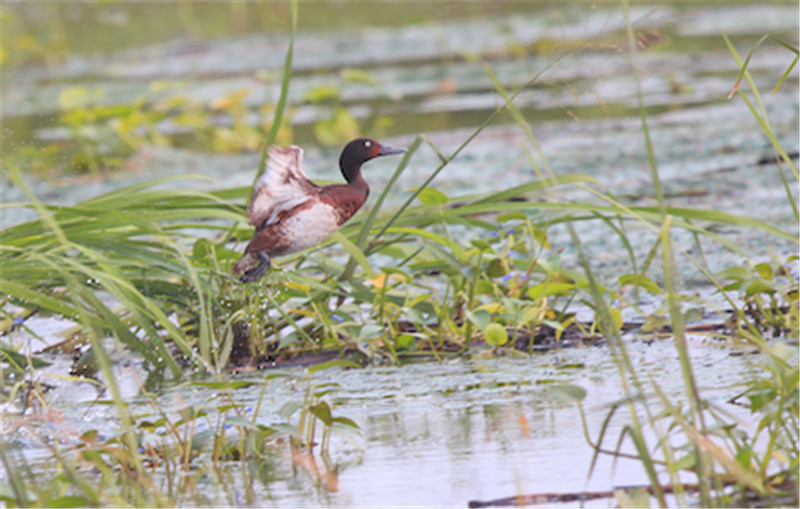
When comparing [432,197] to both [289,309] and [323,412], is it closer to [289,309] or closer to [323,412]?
[289,309]

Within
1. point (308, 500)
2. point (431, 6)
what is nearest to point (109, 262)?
point (308, 500)

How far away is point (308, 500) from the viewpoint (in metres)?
1.55

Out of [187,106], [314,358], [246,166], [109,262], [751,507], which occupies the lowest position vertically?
[751,507]

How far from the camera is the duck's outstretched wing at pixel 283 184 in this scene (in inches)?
69.0

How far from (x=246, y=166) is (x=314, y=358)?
3049 millimetres

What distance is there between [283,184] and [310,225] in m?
0.08

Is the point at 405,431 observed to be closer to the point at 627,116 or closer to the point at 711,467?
the point at 711,467

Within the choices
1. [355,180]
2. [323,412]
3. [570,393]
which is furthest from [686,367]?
[355,180]

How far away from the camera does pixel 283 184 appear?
177cm

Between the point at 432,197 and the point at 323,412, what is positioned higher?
the point at 432,197

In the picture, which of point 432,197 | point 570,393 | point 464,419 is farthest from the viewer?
point 432,197

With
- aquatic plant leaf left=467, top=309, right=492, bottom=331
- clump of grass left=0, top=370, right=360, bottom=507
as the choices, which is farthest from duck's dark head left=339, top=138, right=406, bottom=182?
aquatic plant leaf left=467, top=309, right=492, bottom=331

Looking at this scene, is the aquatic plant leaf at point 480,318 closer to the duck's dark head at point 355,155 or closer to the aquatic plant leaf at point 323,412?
the duck's dark head at point 355,155

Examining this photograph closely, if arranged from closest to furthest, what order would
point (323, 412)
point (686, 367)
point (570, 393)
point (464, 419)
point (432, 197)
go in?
point (686, 367) → point (570, 393) → point (323, 412) → point (464, 419) → point (432, 197)
